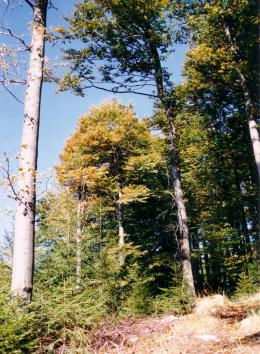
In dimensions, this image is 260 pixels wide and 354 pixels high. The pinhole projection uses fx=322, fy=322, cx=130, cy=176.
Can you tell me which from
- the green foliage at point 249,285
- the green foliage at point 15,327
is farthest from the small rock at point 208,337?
the green foliage at point 249,285

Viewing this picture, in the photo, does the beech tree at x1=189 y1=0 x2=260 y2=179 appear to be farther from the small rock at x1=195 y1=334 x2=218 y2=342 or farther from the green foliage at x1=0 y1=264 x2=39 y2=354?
the green foliage at x1=0 y1=264 x2=39 y2=354

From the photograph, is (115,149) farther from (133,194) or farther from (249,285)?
(249,285)

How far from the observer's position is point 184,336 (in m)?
6.11

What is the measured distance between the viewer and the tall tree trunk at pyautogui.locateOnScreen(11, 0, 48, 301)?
17.1 ft

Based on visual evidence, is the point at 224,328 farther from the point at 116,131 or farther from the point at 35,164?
the point at 116,131

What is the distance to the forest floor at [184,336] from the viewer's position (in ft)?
17.1

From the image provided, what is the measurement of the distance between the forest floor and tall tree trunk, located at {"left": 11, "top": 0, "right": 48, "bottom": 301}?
1.87m

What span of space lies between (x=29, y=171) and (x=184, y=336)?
4215 mm

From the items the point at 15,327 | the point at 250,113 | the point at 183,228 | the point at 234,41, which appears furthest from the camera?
the point at 234,41

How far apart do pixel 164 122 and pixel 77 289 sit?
810cm

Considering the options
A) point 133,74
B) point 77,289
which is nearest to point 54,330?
point 77,289

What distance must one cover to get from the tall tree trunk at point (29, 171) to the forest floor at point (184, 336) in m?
1.87

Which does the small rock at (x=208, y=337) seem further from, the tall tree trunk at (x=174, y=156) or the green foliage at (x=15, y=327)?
the tall tree trunk at (x=174, y=156)

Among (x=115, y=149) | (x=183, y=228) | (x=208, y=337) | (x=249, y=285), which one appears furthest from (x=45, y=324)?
(x=115, y=149)
